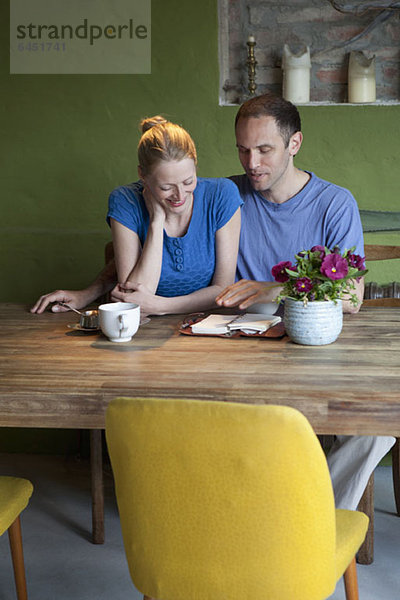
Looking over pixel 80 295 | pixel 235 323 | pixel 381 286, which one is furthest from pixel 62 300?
pixel 381 286

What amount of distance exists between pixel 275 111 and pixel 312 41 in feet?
3.07

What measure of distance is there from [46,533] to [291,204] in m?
1.47

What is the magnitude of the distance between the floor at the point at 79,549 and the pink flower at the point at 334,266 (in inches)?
37.3

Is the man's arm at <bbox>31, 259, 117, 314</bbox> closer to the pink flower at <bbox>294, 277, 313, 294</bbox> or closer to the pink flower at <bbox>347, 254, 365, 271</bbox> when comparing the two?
the pink flower at <bbox>294, 277, 313, 294</bbox>

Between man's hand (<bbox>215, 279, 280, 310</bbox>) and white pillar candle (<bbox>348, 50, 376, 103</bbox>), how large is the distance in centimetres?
135

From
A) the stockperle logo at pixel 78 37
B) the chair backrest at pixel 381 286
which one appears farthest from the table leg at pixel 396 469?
the stockperle logo at pixel 78 37

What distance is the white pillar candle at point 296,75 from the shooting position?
302 centimetres

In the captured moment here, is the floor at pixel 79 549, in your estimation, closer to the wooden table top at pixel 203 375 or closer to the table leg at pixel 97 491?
the table leg at pixel 97 491

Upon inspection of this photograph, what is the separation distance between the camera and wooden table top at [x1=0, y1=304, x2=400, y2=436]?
1.37 m

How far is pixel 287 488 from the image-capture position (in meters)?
1.07

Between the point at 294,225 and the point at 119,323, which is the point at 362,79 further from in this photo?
the point at 119,323

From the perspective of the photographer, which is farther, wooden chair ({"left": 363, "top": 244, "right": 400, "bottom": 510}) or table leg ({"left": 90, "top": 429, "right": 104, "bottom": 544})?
wooden chair ({"left": 363, "top": 244, "right": 400, "bottom": 510})

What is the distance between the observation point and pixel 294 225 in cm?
249

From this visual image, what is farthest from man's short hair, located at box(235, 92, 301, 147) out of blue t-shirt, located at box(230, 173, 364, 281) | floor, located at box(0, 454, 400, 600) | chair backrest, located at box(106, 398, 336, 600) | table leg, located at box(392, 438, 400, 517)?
chair backrest, located at box(106, 398, 336, 600)
